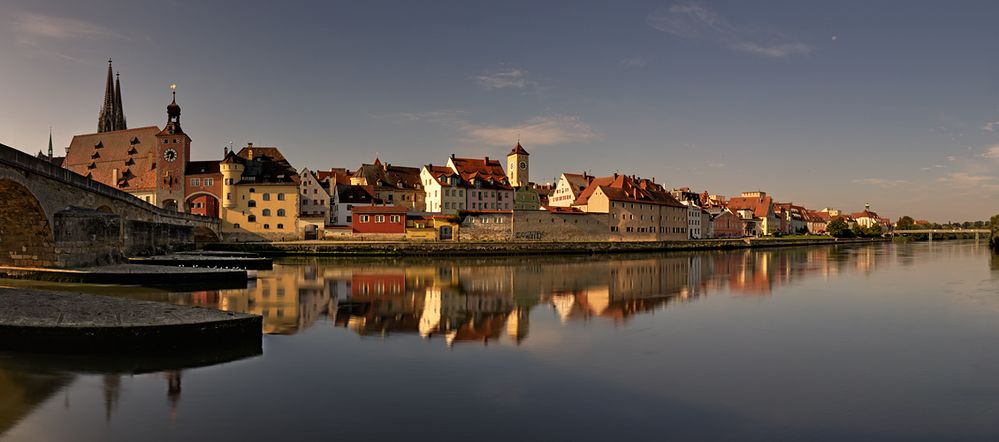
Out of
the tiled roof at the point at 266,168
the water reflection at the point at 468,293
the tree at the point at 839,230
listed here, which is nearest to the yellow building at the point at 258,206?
the tiled roof at the point at 266,168

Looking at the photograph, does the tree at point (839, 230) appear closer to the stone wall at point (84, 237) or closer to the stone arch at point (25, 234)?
the stone wall at point (84, 237)

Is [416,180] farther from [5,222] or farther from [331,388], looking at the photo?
[331,388]

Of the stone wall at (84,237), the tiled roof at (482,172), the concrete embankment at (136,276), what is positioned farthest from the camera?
the tiled roof at (482,172)

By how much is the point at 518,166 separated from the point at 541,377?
7090 centimetres

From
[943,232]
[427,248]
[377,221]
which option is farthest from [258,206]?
[943,232]

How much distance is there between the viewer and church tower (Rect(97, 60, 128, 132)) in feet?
241

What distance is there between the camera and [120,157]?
58.7 m

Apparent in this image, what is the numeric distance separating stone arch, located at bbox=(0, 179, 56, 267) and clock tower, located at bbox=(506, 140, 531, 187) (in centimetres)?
6153

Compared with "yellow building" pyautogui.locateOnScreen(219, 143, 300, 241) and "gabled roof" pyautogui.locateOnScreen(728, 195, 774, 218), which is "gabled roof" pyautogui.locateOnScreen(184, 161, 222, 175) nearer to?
"yellow building" pyautogui.locateOnScreen(219, 143, 300, 241)

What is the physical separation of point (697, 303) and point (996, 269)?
28803 mm

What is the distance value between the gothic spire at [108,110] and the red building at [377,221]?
41.6 metres

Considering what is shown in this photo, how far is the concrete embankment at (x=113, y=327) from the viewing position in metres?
10.6

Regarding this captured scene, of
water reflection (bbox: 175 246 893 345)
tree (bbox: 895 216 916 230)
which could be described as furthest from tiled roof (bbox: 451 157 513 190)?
tree (bbox: 895 216 916 230)

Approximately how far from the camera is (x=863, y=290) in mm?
25375
